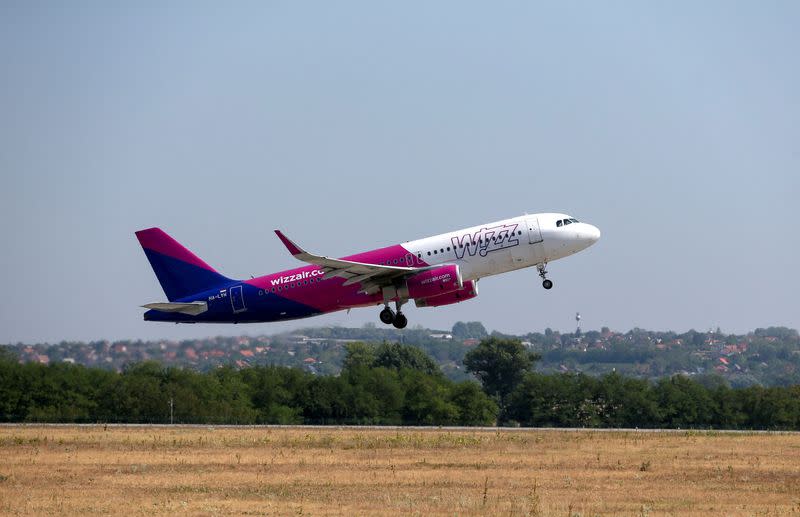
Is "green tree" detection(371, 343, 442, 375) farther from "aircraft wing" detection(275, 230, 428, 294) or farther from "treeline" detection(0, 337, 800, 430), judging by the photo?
"aircraft wing" detection(275, 230, 428, 294)

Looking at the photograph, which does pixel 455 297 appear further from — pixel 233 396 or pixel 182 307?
pixel 233 396

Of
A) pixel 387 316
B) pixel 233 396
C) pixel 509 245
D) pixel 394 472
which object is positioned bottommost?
pixel 394 472

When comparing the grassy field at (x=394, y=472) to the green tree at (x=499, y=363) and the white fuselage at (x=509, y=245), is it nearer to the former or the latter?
the white fuselage at (x=509, y=245)

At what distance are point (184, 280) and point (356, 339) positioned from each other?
95.1 m

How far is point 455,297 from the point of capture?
59.6 m

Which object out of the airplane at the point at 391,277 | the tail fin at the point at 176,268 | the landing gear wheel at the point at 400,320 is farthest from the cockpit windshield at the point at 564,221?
the tail fin at the point at 176,268

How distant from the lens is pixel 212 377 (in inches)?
3703

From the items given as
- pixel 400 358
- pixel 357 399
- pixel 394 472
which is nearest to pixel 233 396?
pixel 357 399

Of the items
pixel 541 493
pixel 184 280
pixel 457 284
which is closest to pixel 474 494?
pixel 541 493

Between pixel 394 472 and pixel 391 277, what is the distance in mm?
11916

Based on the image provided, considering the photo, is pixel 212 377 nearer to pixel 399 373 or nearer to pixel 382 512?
pixel 399 373

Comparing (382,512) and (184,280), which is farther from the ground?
(184,280)

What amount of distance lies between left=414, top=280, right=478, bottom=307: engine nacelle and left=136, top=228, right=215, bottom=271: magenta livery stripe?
12.3 metres

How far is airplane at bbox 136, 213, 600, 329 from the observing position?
56.7 m
